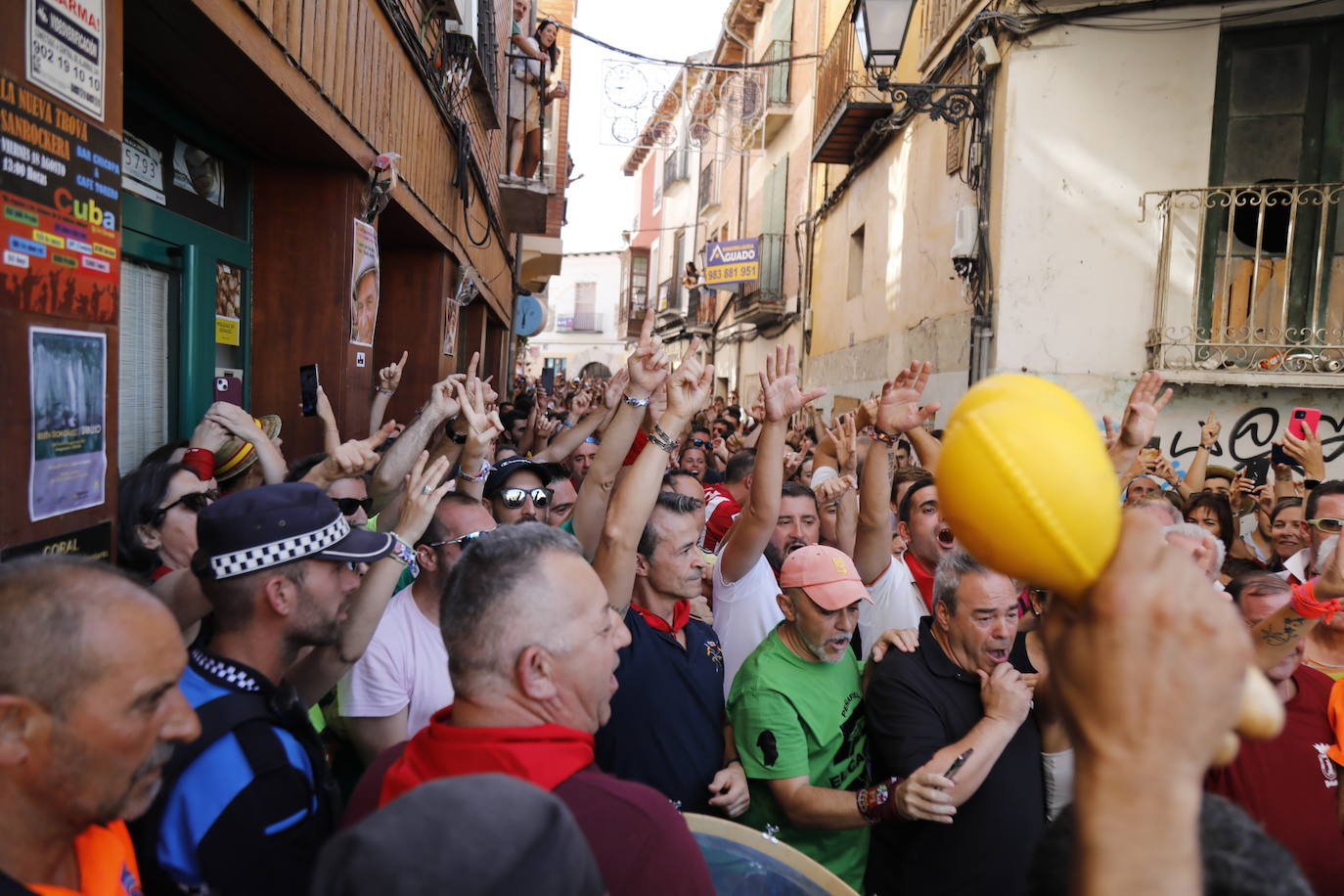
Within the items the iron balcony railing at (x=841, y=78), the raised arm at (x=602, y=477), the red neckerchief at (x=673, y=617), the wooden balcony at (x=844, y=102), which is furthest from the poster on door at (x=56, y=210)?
the iron balcony railing at (x=841, y=78)

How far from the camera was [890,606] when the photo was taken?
156 inches

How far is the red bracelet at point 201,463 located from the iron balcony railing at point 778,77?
18.5 meters

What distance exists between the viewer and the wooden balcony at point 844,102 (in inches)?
471

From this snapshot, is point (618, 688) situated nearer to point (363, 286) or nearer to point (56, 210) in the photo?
point (56, 210)

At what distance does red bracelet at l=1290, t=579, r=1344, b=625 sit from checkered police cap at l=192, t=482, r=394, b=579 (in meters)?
2.86

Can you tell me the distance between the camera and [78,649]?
1416 millimetres

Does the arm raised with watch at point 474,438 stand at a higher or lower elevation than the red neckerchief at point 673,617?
higher

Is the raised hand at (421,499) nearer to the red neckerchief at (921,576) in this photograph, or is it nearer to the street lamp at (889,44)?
the red neckerchief at (921,576)

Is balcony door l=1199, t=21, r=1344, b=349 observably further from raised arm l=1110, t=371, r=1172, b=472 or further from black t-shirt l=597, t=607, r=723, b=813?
black t-shirt l=597, t=607, r=723, b=813

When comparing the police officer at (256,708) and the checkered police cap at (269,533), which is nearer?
the police officer at (256,708)

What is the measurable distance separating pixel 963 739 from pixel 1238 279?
7.29 meters

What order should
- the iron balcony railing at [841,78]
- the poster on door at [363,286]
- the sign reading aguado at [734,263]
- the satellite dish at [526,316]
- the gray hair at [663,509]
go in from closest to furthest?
the gray hair at [663,509], the poster on door at [363,286], the iron balcony railing at [841,78], the satellite dish at [526,316], the sign reading aguado at [734,263]

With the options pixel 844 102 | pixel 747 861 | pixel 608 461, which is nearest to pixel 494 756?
pixel 747 861

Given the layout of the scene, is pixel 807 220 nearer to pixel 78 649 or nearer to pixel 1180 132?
pixel 1180 132
